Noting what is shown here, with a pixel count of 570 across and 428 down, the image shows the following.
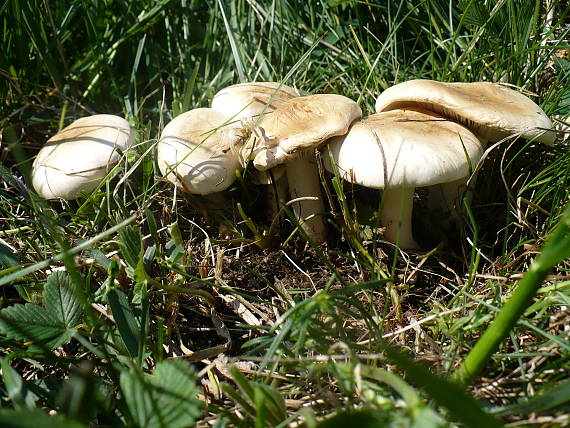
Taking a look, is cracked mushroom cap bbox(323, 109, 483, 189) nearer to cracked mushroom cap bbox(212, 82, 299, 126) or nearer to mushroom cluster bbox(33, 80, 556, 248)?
mushroom cluster bbox(33, 80, 556, 248)

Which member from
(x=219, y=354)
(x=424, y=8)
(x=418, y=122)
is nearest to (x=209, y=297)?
(x=219, y=354)

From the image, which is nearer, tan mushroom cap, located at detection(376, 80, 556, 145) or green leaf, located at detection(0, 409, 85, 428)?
green leaf, located at detection(0, 409, 85, 428)

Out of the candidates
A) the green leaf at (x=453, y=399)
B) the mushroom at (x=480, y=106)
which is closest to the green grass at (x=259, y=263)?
the green leaf at (x=453, y=399)

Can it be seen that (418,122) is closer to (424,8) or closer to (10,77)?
(424,8)

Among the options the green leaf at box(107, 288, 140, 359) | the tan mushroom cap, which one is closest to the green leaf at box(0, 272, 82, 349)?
the green leaf at box(107, 288, 140, 359)

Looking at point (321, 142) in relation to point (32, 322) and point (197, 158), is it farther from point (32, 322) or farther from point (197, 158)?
point (32, 322)

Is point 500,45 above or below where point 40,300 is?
above
